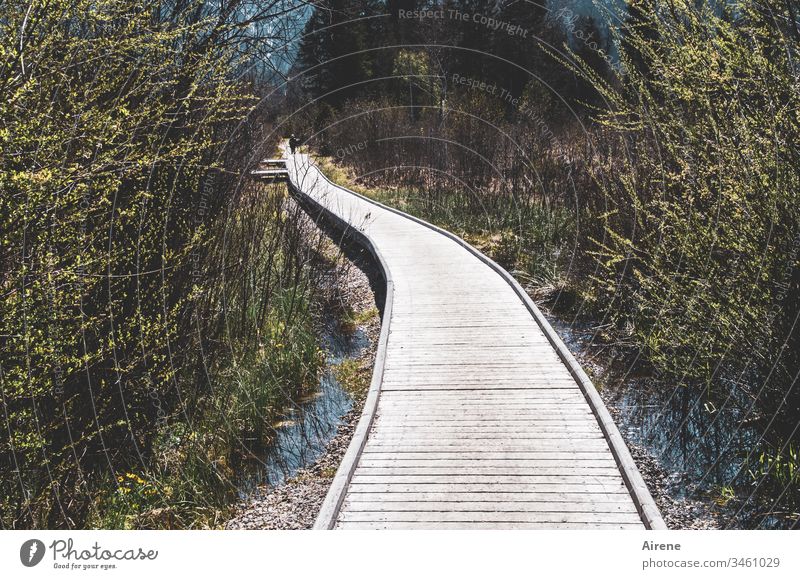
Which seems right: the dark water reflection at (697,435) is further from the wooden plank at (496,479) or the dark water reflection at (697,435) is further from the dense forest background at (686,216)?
the wooden plank at (496,479)

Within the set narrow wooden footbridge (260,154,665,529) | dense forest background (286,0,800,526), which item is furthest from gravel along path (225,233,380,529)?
dense forest background (286,0,800,526)

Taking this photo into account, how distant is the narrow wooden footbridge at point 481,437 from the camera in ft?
13.5

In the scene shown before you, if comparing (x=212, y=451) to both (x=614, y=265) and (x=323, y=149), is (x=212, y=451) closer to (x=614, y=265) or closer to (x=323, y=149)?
(x=614, y=265)

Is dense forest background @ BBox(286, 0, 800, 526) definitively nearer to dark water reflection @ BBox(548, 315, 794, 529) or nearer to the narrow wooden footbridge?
dark water reflection @ BBox(548, 315, 794, 529)

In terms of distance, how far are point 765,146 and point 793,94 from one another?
0.33m

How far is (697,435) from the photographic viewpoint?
18.9ft

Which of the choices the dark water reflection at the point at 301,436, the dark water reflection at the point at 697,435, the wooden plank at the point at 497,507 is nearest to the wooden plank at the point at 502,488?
the wooden plank at the point at 497,507

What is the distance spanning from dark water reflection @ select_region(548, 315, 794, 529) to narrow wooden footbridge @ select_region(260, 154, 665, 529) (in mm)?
666

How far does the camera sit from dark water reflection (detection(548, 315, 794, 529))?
15.5ft

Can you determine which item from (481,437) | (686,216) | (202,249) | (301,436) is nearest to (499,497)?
(481,437)

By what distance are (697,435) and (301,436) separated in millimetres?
3531

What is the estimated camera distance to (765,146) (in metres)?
4.13

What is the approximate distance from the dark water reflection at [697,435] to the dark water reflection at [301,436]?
2698 millimetres

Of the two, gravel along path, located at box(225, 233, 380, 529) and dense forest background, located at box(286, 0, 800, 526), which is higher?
dense forest background, located at box(286, 0, 800, 526)
